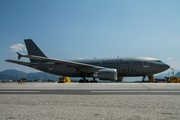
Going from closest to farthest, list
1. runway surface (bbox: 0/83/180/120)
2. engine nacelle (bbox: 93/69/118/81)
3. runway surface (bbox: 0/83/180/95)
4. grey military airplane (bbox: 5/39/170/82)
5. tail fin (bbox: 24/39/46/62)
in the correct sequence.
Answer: runway surface (bbox: 0/83/180/120), runway surface (bbox: 0/83/180/95), engine nacelle (bbox: 93/69/118/81), grey military airplane (bbox: 5/39/170/82), tail fin (bbox: 24/39/46/62)

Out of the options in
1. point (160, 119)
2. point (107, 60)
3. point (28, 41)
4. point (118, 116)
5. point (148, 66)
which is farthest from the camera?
point (28, 41)

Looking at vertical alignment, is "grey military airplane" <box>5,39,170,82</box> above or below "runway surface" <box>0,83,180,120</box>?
above

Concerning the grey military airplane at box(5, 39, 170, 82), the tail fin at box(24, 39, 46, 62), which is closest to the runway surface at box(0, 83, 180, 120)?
the grey military airplane at box(5, 39, 170, 82)

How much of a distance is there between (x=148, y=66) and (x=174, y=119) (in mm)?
19132

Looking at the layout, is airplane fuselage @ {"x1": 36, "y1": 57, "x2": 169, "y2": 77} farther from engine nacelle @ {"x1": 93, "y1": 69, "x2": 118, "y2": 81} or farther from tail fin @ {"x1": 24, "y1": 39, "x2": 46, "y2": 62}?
tail fin @ {"x1": 24, "y1": 39, "x2": 46, "y2": 62}

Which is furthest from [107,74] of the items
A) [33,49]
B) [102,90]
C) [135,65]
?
[33,49]

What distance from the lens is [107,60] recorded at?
851 inches

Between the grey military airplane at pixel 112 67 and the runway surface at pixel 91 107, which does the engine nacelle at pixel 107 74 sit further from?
the runway surface at pixel 91 107

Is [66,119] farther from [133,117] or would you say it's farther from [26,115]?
[133,117]

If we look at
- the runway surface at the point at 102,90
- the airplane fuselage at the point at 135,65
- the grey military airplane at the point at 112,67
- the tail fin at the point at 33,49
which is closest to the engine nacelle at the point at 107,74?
the grey military airplane at the point at 112,67

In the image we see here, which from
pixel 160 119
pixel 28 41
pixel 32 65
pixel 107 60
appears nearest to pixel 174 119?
pixel 160 119

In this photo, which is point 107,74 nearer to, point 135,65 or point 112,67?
point 112,67

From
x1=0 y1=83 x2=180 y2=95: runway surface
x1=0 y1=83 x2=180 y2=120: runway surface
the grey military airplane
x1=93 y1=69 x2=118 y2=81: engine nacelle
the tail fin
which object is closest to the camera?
x1=0 y1=83 x2=180 y2=120: runway surface

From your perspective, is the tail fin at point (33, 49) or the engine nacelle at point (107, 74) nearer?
the engine nacelle at point (107, 74)
